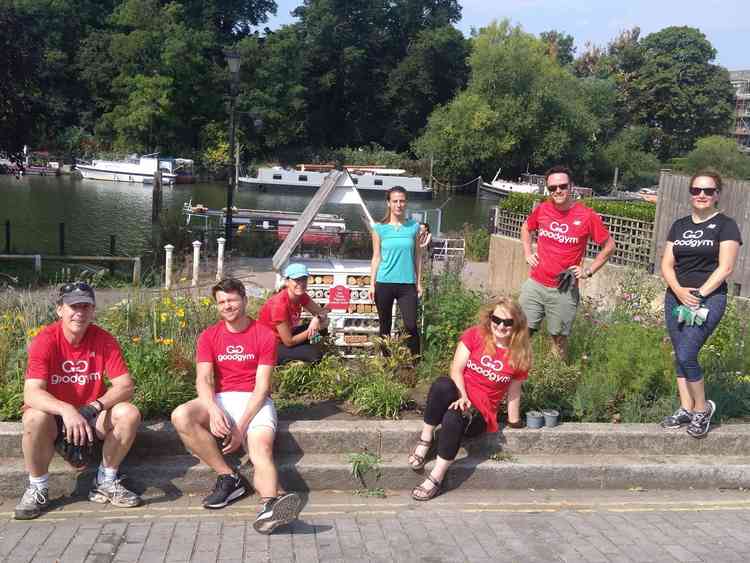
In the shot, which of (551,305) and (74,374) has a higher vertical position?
(551,305)

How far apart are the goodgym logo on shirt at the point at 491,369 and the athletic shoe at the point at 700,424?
4.79 feet

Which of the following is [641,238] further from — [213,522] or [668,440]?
[213,522]

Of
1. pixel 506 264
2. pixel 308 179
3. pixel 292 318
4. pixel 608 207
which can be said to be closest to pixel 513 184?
pixel 308 179

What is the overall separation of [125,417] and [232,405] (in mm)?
673

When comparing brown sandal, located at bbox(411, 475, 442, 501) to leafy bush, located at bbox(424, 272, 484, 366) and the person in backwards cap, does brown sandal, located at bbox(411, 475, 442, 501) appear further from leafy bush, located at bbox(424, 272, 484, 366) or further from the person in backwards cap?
leafy bush, located at bbox(424, 272, 484, 366)

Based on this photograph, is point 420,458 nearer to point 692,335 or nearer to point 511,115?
point 692,335

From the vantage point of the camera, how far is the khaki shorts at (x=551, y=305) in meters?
6.59

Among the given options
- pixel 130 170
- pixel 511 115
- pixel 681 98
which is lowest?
pixel 130 170

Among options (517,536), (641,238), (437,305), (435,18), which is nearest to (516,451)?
(517,536)

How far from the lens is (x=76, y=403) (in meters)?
5.22

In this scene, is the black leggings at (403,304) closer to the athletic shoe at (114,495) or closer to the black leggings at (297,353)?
the black leggings at (297,353)

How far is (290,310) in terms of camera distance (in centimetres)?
665

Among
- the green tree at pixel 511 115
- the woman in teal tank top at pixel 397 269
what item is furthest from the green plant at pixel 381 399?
the green tree at pixel 511 115

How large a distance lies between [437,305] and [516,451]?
2.01 m
